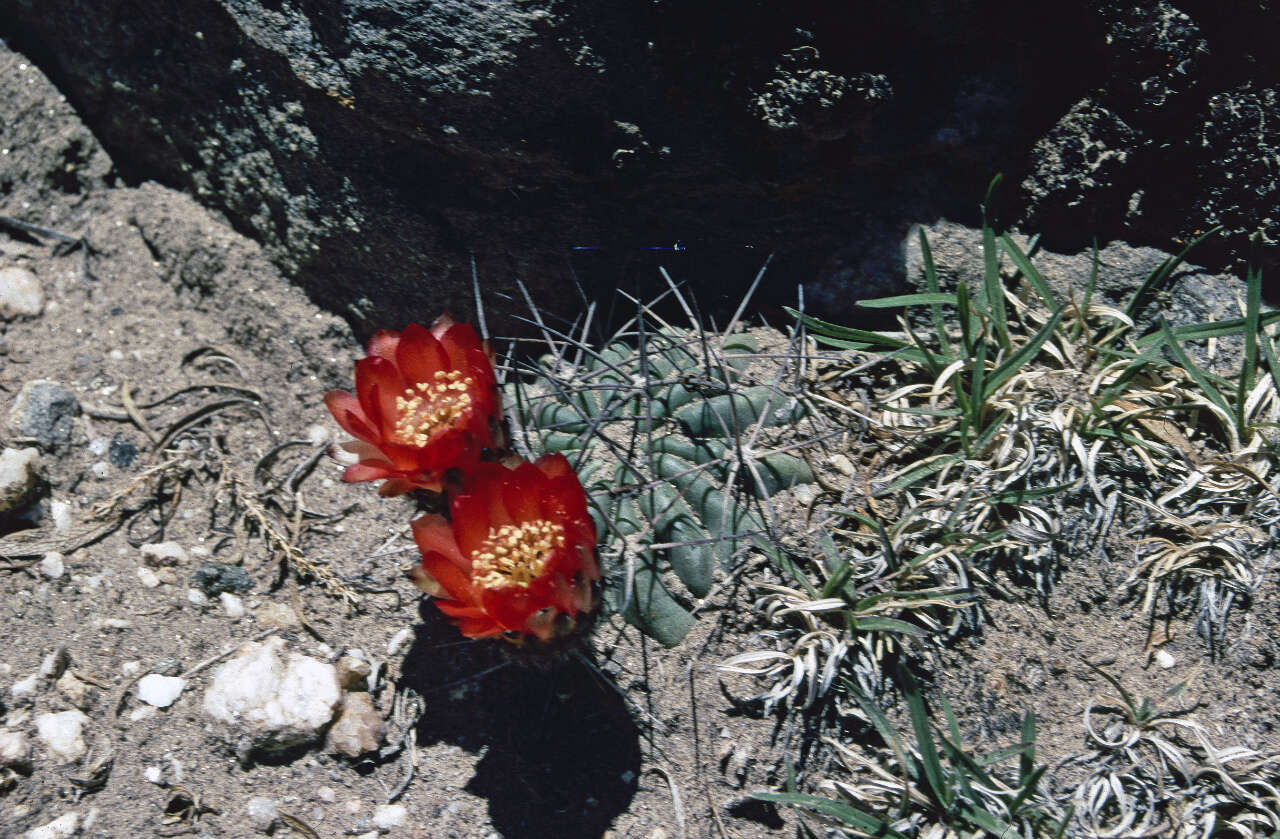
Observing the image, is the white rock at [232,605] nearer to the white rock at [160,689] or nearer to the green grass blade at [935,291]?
the white rock at [160,689]

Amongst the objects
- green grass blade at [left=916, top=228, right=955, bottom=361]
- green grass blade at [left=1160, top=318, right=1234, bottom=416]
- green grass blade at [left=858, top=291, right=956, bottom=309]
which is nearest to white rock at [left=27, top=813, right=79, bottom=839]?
green grass blade at [left=858, top=291, right=956, bottom=309]

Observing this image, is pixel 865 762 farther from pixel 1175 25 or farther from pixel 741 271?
pixel 1175 25

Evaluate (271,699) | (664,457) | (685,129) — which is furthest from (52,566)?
(685,129)

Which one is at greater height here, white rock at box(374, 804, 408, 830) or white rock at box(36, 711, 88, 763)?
white rock at box(374, 804, 408, 830)

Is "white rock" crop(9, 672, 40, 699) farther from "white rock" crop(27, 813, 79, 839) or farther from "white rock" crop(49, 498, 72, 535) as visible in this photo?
"white rock" crop(49, 498, 72, 535)

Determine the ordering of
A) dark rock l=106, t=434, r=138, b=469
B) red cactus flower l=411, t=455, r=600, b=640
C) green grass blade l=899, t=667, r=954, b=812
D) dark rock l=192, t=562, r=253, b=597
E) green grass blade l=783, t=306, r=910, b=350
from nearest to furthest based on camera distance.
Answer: red cactus flower l=411, t=455, r=600, b=640, green grass blade l=899, t=667, r=954, b=812, dark rock l=192, t=562, r=253, b=597, green grass blade l=783, t=306, r=910, b=350, dark rock l=106, t=434, r=138, b=469

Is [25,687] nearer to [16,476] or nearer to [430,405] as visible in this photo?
[16,476]

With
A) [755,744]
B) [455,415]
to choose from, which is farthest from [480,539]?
[755,744]
